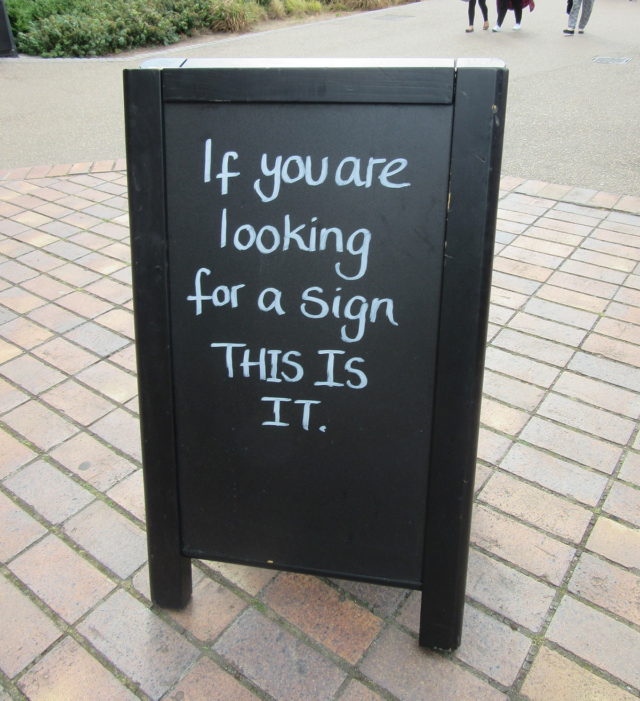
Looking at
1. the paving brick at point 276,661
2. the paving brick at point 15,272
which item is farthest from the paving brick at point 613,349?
the paving brick at point 15,272

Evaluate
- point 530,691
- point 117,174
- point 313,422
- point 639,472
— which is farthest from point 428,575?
point 117,174

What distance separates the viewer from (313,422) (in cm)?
170

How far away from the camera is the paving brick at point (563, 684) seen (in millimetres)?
1695

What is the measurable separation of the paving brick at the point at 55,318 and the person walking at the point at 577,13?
1080cm

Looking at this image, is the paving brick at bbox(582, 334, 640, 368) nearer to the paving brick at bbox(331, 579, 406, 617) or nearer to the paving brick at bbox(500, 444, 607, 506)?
the paving brick at bbox(500, 444, 607, 506)

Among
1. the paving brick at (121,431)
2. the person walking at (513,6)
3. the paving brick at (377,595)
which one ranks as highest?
the person walking at (513,6)

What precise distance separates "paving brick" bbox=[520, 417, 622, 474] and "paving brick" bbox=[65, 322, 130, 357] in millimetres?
1900

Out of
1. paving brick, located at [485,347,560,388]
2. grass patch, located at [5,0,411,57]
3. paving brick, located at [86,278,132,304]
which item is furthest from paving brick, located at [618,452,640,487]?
grass patch, located at [5,0,411,57]

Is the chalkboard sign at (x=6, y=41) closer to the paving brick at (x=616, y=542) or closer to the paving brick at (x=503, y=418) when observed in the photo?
the paving brick at (x=503, y=418)

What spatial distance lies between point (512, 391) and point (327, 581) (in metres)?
1.25

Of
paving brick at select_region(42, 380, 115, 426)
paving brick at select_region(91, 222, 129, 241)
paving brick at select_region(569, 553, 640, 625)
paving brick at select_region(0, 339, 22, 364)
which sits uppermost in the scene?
paving brick at select_region(91, 222, 129, 241)

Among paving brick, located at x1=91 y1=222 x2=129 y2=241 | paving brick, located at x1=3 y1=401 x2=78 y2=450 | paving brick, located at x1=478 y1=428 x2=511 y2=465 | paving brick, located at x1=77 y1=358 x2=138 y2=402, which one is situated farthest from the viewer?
paving brick, located at x1=91 y1=222 x2=129 y2=241

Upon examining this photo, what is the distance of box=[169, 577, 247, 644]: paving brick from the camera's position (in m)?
1.88

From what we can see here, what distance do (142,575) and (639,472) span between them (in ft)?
5.78
